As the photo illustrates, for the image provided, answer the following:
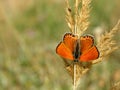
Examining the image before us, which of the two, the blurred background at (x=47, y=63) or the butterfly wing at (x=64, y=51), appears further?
the blurred background at (x=47, y=63)

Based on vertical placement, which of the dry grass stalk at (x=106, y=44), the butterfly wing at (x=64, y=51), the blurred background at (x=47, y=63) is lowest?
the blurred background at (x=47, y=63)

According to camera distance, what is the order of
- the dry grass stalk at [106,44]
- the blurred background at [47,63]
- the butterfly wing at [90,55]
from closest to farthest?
the butterfly wing at [90,55] < the dry grass stalk at [106,44] < the blurred background at [47,63]

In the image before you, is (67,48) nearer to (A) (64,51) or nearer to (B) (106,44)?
(A) (64,51)

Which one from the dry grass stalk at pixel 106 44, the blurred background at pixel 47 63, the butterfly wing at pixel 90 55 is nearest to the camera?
the butterfly wing at pixel 90 55

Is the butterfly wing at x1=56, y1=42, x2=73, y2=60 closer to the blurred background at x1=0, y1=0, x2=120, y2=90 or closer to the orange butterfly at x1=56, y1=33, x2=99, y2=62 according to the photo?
the orange butterfly at x1=56, y1=33, x2=99, y2=62

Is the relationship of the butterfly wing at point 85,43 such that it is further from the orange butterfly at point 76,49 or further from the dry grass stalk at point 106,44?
the dry grass stalk at point 106,44

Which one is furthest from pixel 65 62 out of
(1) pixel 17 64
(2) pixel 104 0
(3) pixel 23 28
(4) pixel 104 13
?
(3) pixel 23 28

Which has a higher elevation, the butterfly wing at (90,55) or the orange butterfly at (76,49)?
the orange butterfly at (76,49)

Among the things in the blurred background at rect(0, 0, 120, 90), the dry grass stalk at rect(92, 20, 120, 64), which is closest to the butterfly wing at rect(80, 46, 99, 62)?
the dry grass stalk at rect(92, 20, 120, 64)

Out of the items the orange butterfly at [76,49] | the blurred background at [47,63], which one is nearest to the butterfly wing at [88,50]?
the orange butterfly at [76,49]
